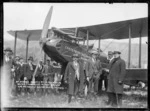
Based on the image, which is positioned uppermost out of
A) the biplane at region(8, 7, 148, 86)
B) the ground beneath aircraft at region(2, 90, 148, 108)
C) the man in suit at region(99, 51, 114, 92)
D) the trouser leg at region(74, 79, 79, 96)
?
the biplane at region(8, 7, 148, 86)

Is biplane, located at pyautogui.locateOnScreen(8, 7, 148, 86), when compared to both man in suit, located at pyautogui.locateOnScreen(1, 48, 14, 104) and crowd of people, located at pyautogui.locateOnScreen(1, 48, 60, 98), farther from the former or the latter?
man in suit, located at pyautogui.locateOnScreen(1, 48, 14, 104)

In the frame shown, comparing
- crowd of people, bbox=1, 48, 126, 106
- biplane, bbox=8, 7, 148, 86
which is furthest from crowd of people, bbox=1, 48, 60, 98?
biplane, bbox=8, 7, 148, 86

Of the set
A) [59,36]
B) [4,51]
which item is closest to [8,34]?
[4,51]

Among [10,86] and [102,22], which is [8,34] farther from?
[102,22]

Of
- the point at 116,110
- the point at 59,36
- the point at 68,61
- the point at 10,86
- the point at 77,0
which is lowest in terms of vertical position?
the point at 116,110

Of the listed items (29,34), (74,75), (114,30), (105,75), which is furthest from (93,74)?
(29,34)

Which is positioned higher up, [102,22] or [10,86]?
[102,22]

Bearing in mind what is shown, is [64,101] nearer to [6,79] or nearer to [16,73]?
[16,73]
